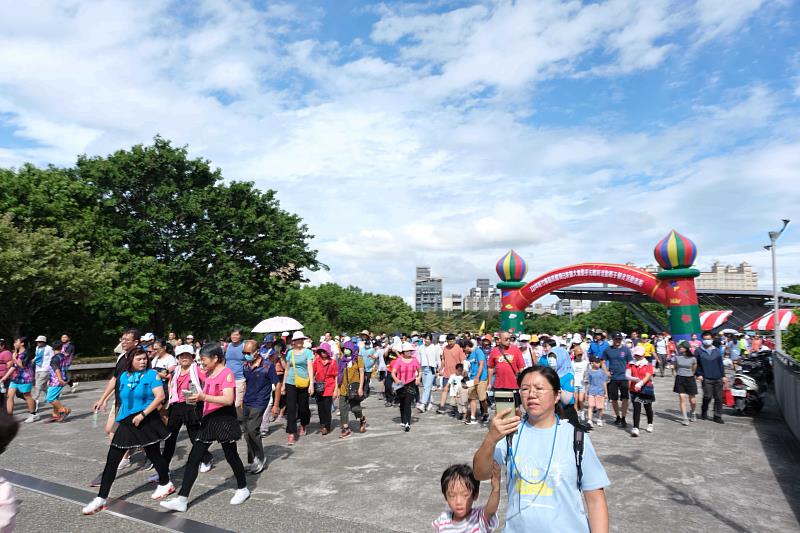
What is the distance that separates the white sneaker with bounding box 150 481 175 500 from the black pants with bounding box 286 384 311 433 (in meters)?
2.91

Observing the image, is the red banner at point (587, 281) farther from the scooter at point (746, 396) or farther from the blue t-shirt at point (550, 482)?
the blue t-shirt at point (550, 482)

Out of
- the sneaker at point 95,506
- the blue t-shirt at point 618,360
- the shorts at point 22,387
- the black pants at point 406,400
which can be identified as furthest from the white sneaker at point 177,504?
the blue t-shirt at point 618,360

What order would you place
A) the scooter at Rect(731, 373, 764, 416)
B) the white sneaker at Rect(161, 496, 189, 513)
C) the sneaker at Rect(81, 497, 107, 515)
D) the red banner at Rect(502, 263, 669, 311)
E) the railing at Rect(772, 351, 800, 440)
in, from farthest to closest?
the red banner at Rect(502, 263, 669, 311) < the scooter at Rect(731, 373, 764, 416) < the railing at Rect(772, 351, 800, 440) < the white sneaker at Rect(161, 496, 189, 513) < the sneaker at Rect(81, 497, 107, 515)

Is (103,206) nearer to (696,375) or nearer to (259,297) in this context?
(259,297)

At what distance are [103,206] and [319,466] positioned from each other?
22.8 m

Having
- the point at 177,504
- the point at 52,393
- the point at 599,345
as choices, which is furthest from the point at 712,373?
the point at 52,393

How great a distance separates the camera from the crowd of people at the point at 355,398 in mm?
2432

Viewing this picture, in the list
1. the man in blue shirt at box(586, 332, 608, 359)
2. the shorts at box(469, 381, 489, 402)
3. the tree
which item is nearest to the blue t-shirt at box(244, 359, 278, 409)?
the shorts at box(469, 381, 489, 402)

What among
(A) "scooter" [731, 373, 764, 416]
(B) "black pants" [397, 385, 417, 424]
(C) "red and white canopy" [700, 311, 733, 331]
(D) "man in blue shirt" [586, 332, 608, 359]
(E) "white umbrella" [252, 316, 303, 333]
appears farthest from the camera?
(C) "red and white canopy" [700, 311, 733, 331]

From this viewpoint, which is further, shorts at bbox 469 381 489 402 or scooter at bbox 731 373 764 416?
scooter at bbox 731 373 764 416

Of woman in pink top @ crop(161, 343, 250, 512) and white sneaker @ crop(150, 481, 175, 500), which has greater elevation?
woman in pink top @ crop(161, 343, 250, 512)

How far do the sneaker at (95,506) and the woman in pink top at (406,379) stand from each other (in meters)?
Answer: 5.50

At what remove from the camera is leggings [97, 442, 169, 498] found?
212 inches

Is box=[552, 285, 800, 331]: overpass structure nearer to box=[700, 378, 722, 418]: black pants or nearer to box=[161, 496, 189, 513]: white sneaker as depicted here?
box=[700, 378, 722, 418]: black pants
